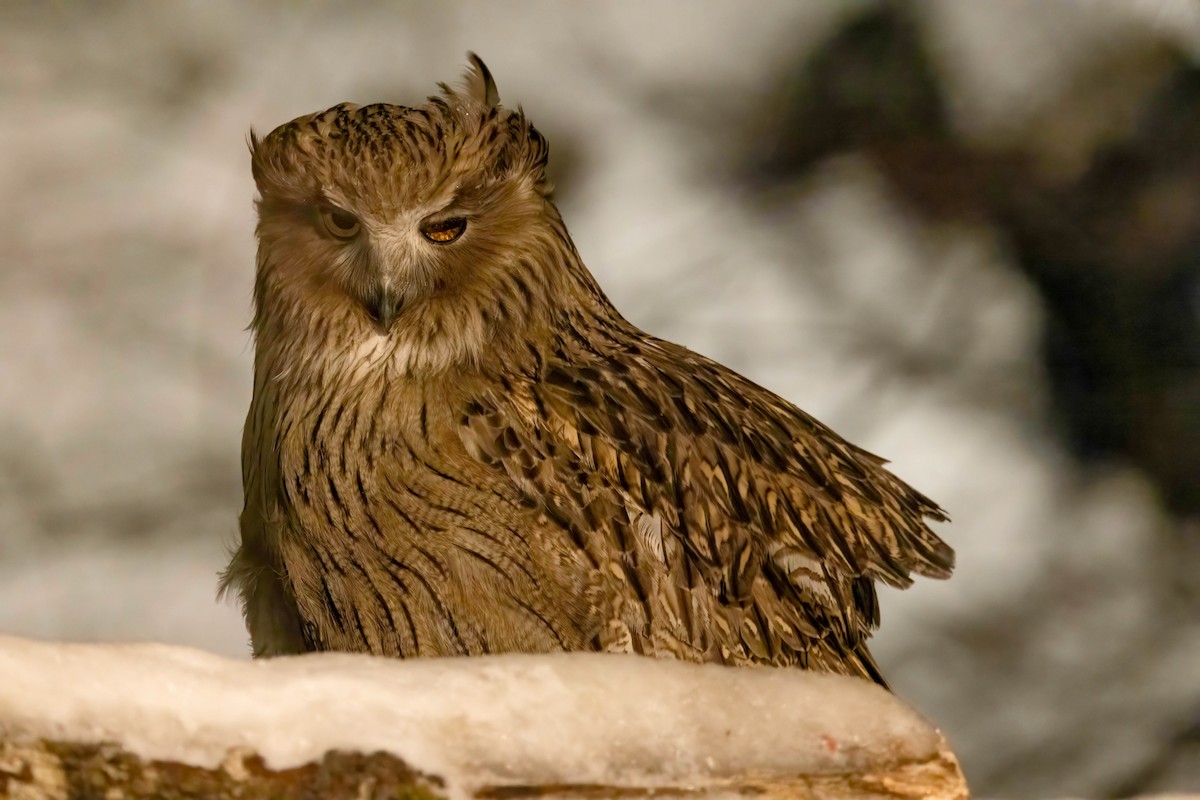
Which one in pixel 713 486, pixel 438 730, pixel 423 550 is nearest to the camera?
pixel 438 730

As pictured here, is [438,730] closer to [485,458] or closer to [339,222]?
[485,458]

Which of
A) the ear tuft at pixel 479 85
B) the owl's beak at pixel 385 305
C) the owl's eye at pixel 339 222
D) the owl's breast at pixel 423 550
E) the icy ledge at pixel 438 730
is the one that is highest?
the ear tuft at pixel 479 85

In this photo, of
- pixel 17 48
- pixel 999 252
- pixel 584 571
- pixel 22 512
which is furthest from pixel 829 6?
pixel 22 512

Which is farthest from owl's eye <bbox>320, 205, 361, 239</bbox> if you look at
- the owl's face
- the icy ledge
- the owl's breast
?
the icy ledge

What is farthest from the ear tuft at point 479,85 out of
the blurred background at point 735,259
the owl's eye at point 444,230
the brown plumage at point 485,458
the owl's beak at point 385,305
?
the blurred background at point 735,259

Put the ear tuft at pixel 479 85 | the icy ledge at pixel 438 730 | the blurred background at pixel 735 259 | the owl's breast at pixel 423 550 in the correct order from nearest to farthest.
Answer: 1. the icy ledge at pixel 438 730
2. the owl's breast at pixel 423 550
3. the ear tuft at pixel 479 85
4. the blurred background at pixel 735 259

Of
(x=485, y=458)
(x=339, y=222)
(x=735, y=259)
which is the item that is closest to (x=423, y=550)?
(x=485, y=458)

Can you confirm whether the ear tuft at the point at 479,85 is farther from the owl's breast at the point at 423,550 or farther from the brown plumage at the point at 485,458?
the owl's breast at the point at 423,550

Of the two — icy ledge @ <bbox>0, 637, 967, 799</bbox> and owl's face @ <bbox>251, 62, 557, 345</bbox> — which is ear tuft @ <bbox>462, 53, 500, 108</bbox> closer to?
owl's face @ <bbox>251, 62, 557, 345</bbox>
